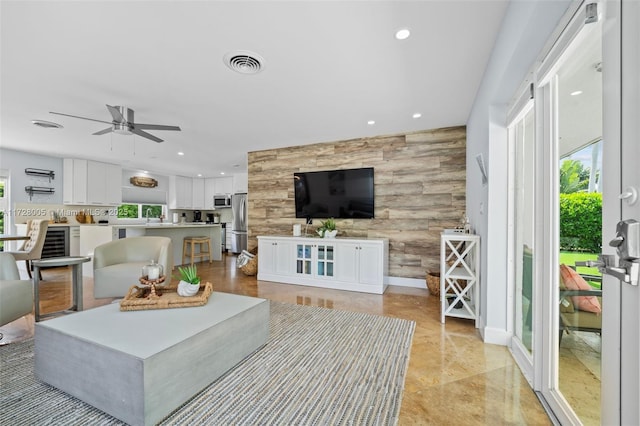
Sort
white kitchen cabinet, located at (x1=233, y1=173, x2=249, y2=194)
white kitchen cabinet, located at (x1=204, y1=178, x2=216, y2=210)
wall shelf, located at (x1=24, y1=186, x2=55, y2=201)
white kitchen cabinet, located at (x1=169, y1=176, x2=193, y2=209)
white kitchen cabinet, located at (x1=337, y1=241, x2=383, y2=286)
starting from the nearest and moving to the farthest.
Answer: white kitchen cabinet, located at (x1=337, y1=241, x2=383, y2=286) < wall shelf, located at (x1=24, y1=186, x2=55, y2=201) < white kitchen cabinet, located at (x1=233, y1=173, x2=249, y2=194) < white kitchen cabinet, located at (x1=169, y1=176, x2=193, y2=209) < white kitchen cabinet, located at (x1=204, y1=178, x2=216, y2=210)

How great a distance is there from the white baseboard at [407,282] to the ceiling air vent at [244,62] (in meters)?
3.33

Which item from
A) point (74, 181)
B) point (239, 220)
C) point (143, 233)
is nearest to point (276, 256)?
point (143, 233)

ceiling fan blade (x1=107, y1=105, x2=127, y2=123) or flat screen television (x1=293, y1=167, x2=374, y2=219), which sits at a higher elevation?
ceiling fan blade (x1=107, y1=105, x2=127, y2=123)

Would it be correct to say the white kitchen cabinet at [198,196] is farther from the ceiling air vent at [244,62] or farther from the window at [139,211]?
the ceiling air vent at [244,62]

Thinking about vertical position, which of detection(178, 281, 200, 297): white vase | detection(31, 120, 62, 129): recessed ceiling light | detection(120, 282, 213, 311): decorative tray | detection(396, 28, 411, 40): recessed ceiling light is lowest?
detection(120, 282, 213, 311): decorative tray

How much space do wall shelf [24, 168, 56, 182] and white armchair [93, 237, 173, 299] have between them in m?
3.85

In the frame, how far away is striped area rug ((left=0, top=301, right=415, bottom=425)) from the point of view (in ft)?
4.48

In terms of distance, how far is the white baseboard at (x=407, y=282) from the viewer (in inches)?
155

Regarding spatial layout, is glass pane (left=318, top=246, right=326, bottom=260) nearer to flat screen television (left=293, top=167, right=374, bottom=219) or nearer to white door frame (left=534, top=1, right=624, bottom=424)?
flat screen television (left=293, top=167, right=374, bottom=219)

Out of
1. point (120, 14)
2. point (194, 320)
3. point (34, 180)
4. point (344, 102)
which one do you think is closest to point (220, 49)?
point (120, 14)

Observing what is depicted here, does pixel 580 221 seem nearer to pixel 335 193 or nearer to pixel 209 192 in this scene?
pixel 335 193

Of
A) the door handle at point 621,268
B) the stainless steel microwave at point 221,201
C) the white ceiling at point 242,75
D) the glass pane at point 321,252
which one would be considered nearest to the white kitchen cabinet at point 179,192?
the stainless steel microwave at point 221,201

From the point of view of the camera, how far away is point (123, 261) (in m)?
3.39

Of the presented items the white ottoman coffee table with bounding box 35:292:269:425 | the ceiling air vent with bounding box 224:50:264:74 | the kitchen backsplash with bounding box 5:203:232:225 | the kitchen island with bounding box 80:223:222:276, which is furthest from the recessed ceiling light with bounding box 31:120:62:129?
the white ottoman coffee table with bounding box 35:292:269:425
